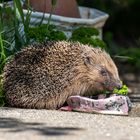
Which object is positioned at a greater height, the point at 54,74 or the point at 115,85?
the point at 54,74

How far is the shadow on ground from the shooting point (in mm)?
5676

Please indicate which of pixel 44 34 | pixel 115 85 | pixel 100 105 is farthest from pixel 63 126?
pixel 44 34

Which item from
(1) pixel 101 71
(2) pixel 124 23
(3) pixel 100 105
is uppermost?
(1) pixel 101 71

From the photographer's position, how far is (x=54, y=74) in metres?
7.02

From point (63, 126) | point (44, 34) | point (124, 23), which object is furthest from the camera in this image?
point (124, 23)

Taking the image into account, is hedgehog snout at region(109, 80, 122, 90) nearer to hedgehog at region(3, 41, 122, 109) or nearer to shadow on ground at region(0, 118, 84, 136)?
hedgehog at region(3, 41, 122, 109)

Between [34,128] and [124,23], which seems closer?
[34,128]

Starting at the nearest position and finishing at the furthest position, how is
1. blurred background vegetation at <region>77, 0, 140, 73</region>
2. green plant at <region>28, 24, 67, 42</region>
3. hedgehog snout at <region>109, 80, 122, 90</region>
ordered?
hedgehog snout at <region>109, 80, 122, 90</region> → green plant at <region>28, 24, 67, 42</region> → blurred background vegetation at <region>77, 0, 140, 73</region>

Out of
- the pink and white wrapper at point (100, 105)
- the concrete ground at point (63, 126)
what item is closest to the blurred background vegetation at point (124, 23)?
the pink and white wrapper at point (100, 105)

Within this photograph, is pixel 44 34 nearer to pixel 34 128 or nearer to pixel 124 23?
→ pixel 34 128

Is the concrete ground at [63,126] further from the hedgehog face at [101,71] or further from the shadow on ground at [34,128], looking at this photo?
the hedgehog face at [101,71]

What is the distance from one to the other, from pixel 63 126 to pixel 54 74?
114cm

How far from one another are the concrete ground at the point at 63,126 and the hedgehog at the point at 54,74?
0.74ft

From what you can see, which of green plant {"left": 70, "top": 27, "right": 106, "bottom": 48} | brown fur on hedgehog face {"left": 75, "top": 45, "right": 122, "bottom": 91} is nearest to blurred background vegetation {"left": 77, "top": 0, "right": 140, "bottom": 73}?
green plant {"left": 70, "top": 27, "right": 106, "bottom": 48}
